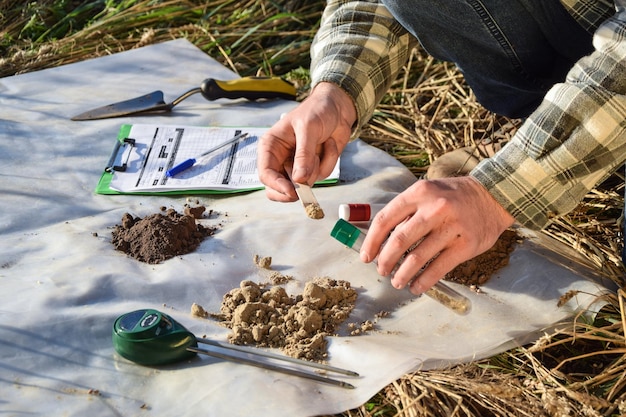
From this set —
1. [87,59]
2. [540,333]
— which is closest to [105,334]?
[540,333]

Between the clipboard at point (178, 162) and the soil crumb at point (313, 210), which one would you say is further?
the clipboard at point (178, 162)

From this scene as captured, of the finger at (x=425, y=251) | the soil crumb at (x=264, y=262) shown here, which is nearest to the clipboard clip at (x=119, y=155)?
the soil crumb at (x=264, y=262)

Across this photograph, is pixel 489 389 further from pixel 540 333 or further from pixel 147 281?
pixel 147 281

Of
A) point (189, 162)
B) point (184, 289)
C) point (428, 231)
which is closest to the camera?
point (428, 231)

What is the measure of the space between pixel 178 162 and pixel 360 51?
67 centimetres

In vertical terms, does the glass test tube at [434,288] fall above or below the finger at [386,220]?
below

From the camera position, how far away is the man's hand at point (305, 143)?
1.73 meters

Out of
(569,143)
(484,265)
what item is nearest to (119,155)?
(484,265)

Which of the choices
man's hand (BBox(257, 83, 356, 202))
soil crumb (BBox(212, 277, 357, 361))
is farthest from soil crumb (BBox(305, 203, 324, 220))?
soil crumb (BBox(212, 277, 357, 361))

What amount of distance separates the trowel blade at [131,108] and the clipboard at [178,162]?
0.08 m

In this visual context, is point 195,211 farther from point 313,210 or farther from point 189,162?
point 313,210

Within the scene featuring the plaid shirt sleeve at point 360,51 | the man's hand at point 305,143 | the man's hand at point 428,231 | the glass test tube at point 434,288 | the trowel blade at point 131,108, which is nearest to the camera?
the man's hand at point 428,231

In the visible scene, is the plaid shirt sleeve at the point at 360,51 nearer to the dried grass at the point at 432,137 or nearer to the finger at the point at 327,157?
the finger at the point at 327,157

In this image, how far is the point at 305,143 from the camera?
175cm
